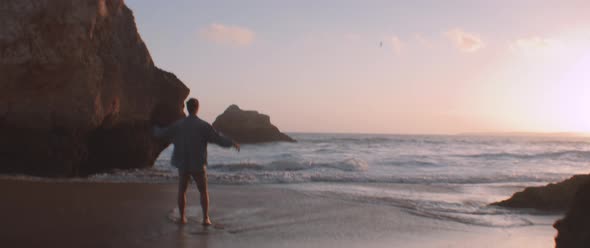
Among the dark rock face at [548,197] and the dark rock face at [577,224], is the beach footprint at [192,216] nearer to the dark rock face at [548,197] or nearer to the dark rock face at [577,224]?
the dark rock face at [577,224]

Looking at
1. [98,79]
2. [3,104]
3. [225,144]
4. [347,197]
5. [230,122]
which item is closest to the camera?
[225,144]

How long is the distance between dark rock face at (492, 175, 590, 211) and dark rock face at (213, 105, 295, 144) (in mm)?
39407

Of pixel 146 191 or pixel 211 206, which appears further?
pixel 146 191

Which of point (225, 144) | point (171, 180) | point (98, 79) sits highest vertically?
point (98, 79)

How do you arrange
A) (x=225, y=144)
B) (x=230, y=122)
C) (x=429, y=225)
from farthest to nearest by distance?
(x=230, y=122), (x=429, y=225), (x=225, y=144)

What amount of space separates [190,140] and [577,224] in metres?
A: 4.00

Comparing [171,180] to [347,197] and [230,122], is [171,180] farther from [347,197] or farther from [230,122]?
[230,122]

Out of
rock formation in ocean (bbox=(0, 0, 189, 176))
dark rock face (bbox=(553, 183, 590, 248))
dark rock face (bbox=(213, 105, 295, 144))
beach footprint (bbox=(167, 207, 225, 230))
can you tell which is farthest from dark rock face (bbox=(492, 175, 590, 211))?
dark rock face (bbox=(213, 105, 295, 144))

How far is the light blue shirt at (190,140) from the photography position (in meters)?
6.21

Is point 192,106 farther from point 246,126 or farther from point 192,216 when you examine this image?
point 246,126

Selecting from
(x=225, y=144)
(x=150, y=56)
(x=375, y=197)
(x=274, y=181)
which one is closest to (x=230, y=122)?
(x=150, y=56)

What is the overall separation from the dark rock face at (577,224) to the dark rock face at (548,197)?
481 cm

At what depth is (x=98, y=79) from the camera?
12.4 m

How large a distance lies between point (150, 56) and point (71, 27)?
4291mm
